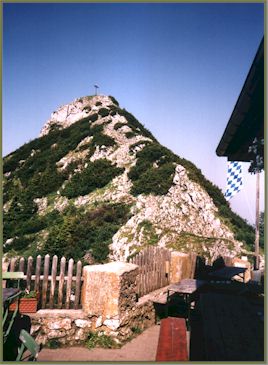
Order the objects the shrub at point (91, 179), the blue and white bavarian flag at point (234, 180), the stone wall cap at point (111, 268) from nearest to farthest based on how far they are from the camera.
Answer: the stone wall cap at point (111, 268) < the blue and white bavarian flag at point (234, 180) < the shrub at point (91, 179)

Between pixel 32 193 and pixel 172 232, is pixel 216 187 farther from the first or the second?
pixel 32 193

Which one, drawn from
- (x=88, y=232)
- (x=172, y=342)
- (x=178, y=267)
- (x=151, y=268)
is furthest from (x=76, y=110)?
(x=172, y=342)

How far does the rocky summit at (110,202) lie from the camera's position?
20.3 m

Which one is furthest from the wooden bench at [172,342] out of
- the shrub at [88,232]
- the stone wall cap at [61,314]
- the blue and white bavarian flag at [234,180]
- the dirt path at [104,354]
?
the shrub at [88,232]

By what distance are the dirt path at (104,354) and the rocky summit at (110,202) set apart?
9907 mm

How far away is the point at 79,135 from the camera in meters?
37.2

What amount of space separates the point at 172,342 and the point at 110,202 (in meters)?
22.0

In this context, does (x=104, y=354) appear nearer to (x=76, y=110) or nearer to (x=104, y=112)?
(x=104, y=112)

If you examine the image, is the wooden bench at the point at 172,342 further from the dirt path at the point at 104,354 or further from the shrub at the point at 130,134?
the shrub at the point at 130,134

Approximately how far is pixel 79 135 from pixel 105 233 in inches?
740

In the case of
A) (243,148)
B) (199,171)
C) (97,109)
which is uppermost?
(97,109)

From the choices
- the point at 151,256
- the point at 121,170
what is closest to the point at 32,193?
the point at 121,170

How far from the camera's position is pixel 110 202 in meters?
25.6

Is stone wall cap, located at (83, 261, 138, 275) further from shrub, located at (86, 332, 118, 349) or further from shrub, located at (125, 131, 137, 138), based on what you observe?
shrub, located at (125, 131, 137, 138)
